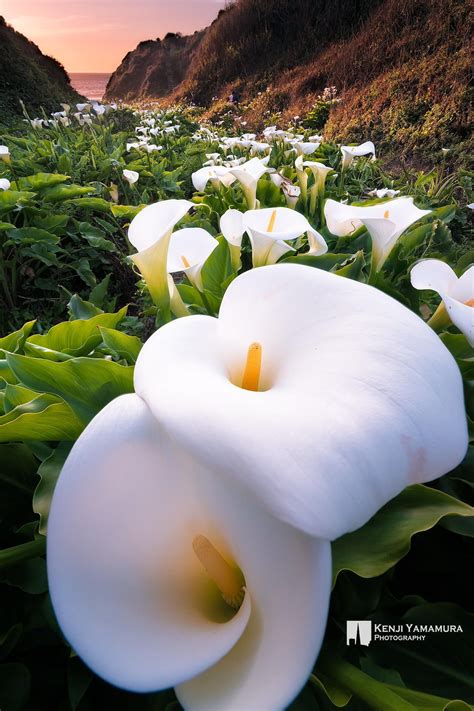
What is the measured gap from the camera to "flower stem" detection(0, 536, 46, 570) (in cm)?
66

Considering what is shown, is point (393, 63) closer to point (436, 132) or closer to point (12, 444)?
point (436, 132)

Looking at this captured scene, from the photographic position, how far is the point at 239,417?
38 centimetres

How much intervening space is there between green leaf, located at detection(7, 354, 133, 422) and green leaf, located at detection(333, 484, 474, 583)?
418 millimetres

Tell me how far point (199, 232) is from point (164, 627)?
2.46ft

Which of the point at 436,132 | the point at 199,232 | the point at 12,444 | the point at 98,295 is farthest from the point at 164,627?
the point at 436,132

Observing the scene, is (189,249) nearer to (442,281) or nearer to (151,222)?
(151,222)

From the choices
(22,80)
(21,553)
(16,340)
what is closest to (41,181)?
(16,340)

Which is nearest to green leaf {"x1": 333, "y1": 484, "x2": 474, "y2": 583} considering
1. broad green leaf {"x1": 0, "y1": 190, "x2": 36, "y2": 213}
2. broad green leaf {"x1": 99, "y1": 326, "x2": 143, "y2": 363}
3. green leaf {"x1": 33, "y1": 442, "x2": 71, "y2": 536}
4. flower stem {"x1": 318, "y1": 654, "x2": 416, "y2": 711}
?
flower stem {"x1": 318, "y1": 654, "x2": 416, "y2": 711}

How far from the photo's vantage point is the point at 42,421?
0.70 meters

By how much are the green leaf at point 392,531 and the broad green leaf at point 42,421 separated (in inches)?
17.5

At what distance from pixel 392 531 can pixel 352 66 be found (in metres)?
12.2

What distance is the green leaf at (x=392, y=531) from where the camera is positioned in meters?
0.58

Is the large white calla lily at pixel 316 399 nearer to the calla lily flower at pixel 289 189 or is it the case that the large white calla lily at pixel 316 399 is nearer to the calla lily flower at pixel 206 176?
the calla lily flower at pixel 206 176

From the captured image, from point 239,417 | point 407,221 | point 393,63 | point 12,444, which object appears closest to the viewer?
point 239,417
